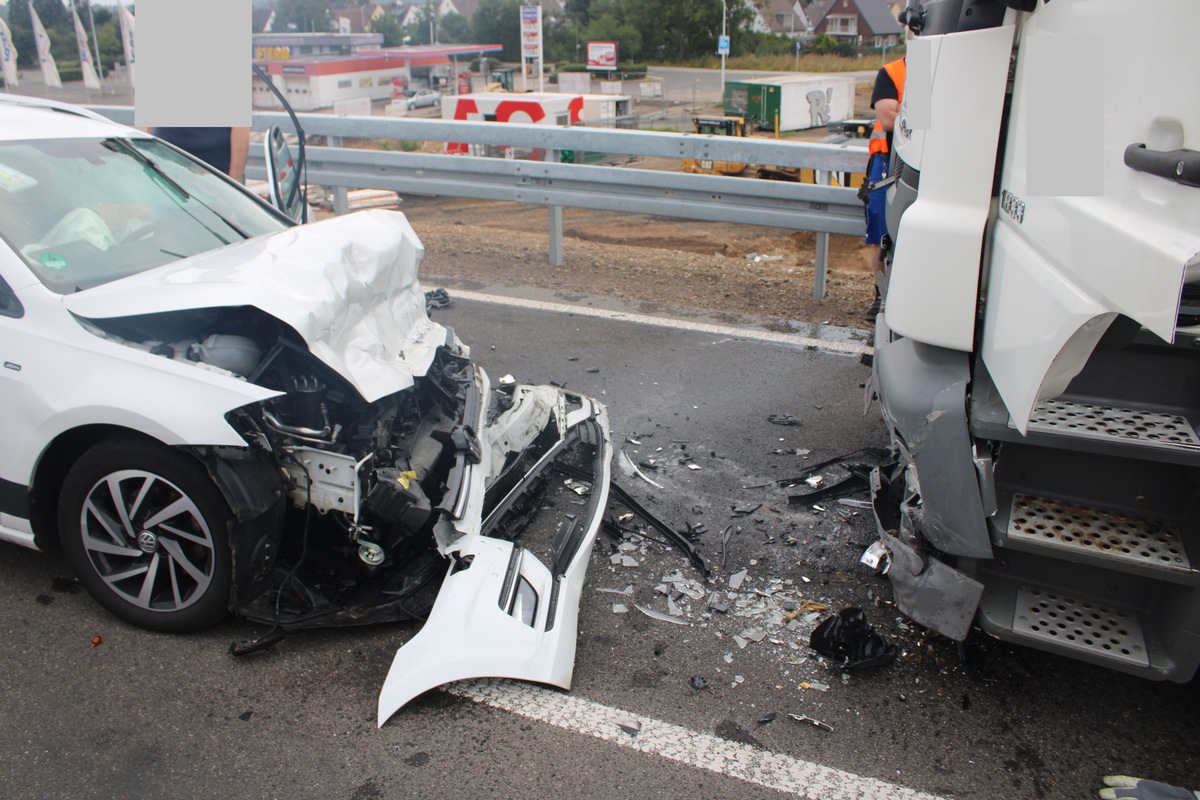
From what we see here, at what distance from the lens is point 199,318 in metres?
3.23

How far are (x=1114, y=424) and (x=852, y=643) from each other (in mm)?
1144

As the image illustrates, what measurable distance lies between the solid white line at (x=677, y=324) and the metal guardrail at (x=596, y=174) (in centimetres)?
92

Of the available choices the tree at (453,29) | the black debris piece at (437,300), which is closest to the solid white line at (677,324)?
the black debris piece at (437,300)

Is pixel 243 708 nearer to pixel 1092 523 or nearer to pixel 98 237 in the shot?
pixel 98 237

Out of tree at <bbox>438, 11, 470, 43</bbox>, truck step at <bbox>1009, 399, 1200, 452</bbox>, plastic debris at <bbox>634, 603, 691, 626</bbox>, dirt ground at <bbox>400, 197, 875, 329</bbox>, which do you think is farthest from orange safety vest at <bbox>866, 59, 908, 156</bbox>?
tree at <bbox>438, 11, 470, 43</bbox>

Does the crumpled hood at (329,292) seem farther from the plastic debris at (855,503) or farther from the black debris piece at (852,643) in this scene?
the plastic debris at (855,503)

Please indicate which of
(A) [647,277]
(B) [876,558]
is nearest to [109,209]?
(B) [876,558]

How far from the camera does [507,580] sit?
3018mm

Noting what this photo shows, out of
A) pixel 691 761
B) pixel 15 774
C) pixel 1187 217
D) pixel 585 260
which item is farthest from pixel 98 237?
Result: pixel 585 260

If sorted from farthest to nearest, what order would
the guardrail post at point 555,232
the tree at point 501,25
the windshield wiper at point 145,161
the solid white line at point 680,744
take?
the tree at point 501,25 → the guardrail post at point 555,232 → the windshield wiper at point 145,161 → the solid white line at point 680,744

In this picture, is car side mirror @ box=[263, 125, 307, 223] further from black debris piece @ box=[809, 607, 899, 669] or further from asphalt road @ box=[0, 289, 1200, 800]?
black debris piece @ box=[809, 607, 899, 669]

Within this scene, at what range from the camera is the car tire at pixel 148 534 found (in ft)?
9.84

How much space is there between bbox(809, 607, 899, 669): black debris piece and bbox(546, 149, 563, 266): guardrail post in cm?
540

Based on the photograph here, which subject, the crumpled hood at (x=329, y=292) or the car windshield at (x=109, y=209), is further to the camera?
the car windshield at (x=109, y=209)
